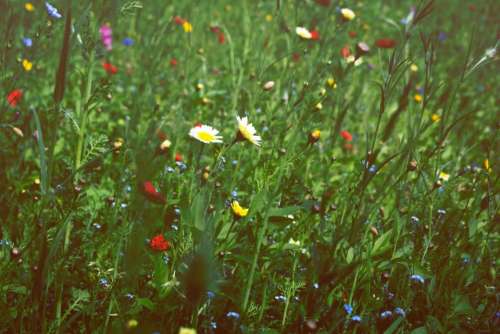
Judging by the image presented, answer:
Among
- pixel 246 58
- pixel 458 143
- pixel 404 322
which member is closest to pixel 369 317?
pixel 404 322

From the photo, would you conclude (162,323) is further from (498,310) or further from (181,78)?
(181,78)

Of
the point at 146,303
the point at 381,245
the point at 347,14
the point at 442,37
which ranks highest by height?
the point at 442,37

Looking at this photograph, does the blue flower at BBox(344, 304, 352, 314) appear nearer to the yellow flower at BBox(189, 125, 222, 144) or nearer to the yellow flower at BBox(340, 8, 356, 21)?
the yellow flower at BBox(189, 125, 222, 144)

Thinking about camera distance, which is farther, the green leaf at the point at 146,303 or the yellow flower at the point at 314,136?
the yellow flower at the point at 314,136

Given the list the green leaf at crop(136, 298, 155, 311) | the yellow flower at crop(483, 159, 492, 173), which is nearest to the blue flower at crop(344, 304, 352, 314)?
the green leaf at crop(136, 298, 155, 311)

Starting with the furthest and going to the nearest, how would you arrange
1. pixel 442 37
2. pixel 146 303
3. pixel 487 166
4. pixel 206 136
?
pixel 442 37
pixel 487 166
pixel 206 136
pixel 146 303

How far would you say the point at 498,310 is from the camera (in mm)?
1543

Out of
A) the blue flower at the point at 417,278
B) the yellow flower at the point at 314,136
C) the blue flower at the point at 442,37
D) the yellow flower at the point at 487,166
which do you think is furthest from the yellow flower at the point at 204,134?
the blue flower at the point at 442,37

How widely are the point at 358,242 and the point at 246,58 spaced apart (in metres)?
1.22

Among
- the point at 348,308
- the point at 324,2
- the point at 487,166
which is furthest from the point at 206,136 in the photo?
the point at 324,2

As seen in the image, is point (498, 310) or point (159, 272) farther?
point (498, 310)

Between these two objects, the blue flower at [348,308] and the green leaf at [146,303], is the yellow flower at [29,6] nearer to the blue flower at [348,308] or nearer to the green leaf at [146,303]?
the green leaf at [146,303]

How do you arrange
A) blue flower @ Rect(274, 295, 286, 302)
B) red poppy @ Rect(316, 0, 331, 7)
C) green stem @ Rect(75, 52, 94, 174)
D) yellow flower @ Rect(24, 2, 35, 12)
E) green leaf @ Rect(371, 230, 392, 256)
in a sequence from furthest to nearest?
yellow flower @ Rect(24, 2, 35, 12) < red poppy @ Rect(316, 0, 331, 7) < green leaf @ Rect(371, 230, 392, 256) < blue flower @ Rect(274, 295, 286, 302) < green stem @ Rect(75, 52, 94, 174)

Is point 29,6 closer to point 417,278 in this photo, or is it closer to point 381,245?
point 381,245
